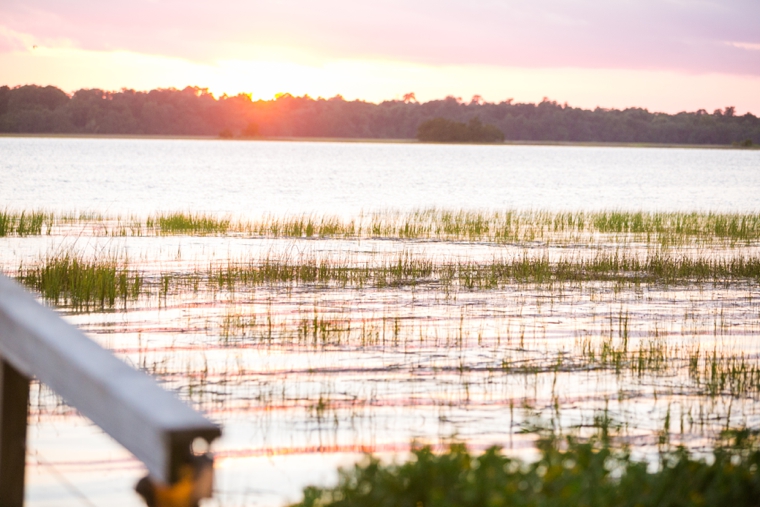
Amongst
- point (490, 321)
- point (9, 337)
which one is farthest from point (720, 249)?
point (9, 337)

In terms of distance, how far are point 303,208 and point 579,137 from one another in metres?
155

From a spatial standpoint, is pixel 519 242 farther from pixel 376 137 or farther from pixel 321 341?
pixel 376 137

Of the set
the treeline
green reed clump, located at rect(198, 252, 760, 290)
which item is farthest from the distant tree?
green reed clump, located at rect(198, 252, 760, 290)

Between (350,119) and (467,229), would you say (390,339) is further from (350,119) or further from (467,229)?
(350,119)

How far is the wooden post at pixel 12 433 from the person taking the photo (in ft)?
12.3

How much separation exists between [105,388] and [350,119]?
627ft

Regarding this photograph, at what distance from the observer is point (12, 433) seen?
383 cm

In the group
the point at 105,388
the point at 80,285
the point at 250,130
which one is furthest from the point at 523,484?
the point at 250,130

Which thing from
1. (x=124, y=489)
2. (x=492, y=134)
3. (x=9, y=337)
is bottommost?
(x=124, y=489)

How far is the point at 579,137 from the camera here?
7500 inches

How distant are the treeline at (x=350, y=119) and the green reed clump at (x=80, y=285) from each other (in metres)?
164

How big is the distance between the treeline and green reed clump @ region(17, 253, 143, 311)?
16356 centimetres

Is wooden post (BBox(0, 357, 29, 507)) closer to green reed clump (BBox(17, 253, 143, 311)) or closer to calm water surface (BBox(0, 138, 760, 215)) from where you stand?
green reed clump (BBox(17, 253, 143, 311))

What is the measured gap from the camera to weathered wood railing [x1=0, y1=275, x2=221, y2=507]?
8.06 ft
